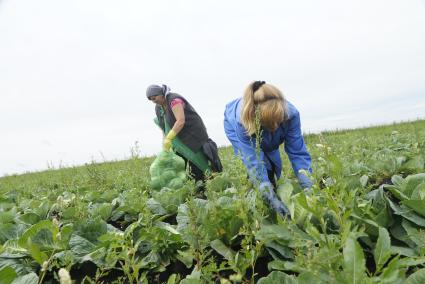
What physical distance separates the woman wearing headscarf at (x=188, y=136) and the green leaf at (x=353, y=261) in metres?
4.21

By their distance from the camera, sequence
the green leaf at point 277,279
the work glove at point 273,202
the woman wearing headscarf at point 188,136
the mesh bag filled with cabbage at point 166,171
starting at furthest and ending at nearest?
1. the woman wearing headscarf at point 188,136
2. the mesh bag filled with cabbage at point 166,171
3. the work glove at point 273,202
4. the green leaf at point 277,279

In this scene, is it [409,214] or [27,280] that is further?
[409,214]

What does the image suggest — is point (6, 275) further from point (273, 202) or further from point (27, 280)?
point (273, 202)

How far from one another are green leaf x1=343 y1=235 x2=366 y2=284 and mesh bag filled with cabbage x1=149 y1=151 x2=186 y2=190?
12.1ft

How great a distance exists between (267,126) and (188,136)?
2.20m

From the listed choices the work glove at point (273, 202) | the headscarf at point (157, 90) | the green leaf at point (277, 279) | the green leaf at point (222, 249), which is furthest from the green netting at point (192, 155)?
the green leaf at point (277, 279)

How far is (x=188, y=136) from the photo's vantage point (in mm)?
5410

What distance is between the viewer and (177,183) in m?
4.71

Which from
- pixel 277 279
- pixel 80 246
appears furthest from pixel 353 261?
pixel 80 246

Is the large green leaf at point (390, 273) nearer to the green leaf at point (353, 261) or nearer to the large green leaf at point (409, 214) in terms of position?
the green leaf at point (353, 261)

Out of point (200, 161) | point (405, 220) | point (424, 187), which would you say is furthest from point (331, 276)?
point (200, 161)

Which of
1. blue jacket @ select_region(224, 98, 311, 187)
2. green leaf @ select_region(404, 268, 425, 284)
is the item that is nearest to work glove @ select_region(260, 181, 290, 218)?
blue jacket @ select_region(224, 98, 311, 187)

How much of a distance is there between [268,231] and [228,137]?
2.10 meters

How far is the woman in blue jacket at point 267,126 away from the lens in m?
3.13
